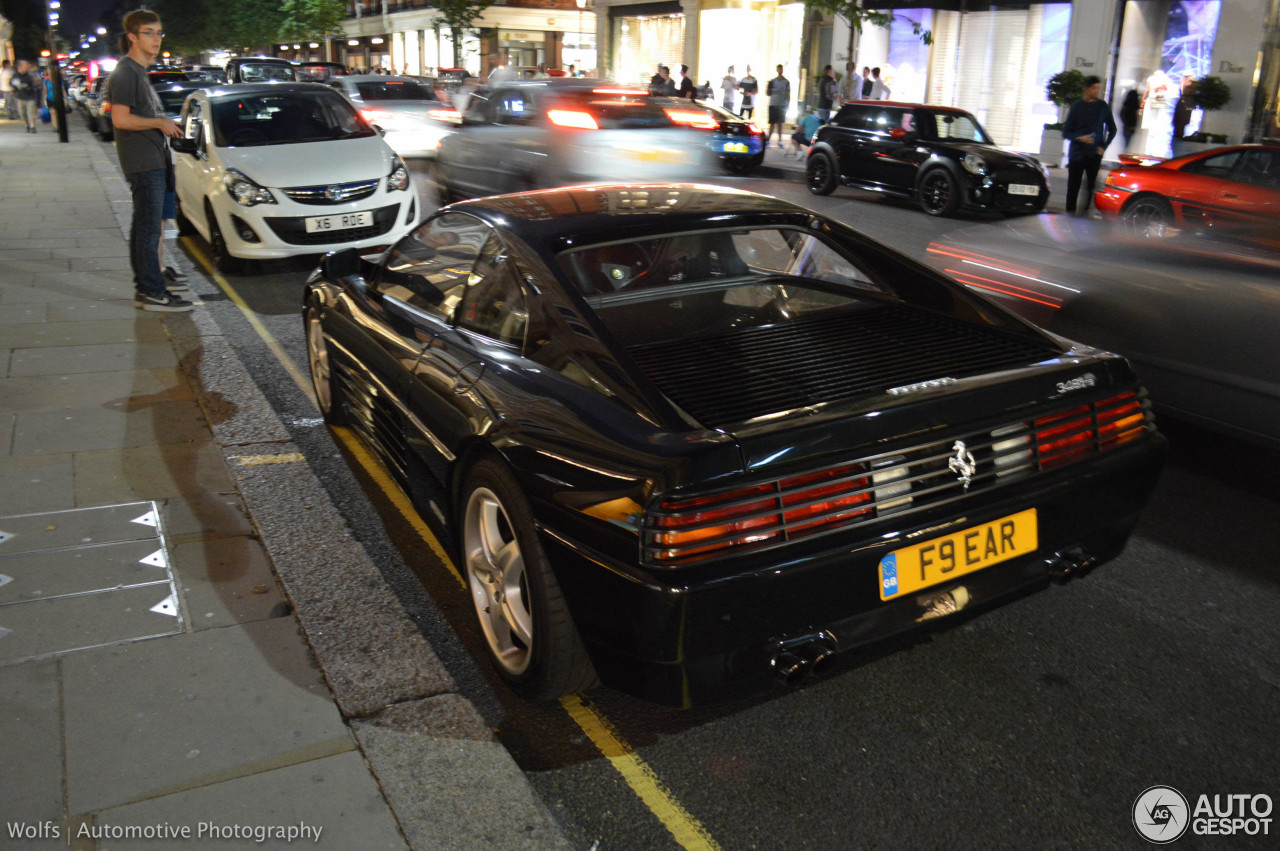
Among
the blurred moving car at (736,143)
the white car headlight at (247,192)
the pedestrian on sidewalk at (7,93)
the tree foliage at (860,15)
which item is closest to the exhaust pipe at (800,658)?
the white car headlight at (247,192)

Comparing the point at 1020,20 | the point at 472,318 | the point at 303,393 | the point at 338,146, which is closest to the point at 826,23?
the point at 1020,20

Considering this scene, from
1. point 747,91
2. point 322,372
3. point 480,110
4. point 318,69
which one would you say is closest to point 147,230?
point 322,372

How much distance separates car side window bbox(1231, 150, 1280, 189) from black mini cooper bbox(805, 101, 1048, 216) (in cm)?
316

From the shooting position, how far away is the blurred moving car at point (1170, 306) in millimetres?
4375

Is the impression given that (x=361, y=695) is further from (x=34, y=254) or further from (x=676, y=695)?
(x=34, y=254)

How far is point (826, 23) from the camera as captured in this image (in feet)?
96.5

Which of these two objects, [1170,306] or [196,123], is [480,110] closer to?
[196,123]

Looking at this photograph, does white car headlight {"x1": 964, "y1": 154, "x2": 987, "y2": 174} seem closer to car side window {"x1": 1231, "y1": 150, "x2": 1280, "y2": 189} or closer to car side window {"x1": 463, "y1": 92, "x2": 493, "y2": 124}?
car side window {"x1": 1231, "y1": 150, "x2": 1280, "y2": 189}

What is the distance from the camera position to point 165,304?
793cm

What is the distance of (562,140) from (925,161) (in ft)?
17.6

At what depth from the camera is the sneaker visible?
7.90 metres

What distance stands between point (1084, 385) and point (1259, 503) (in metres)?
2.08

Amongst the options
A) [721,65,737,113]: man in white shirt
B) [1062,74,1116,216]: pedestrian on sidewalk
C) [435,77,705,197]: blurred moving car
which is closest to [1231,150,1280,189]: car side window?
[1062,74,1116,216]: pedestrian on sidewalk

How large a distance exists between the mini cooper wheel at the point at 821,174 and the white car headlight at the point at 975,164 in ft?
8.49
